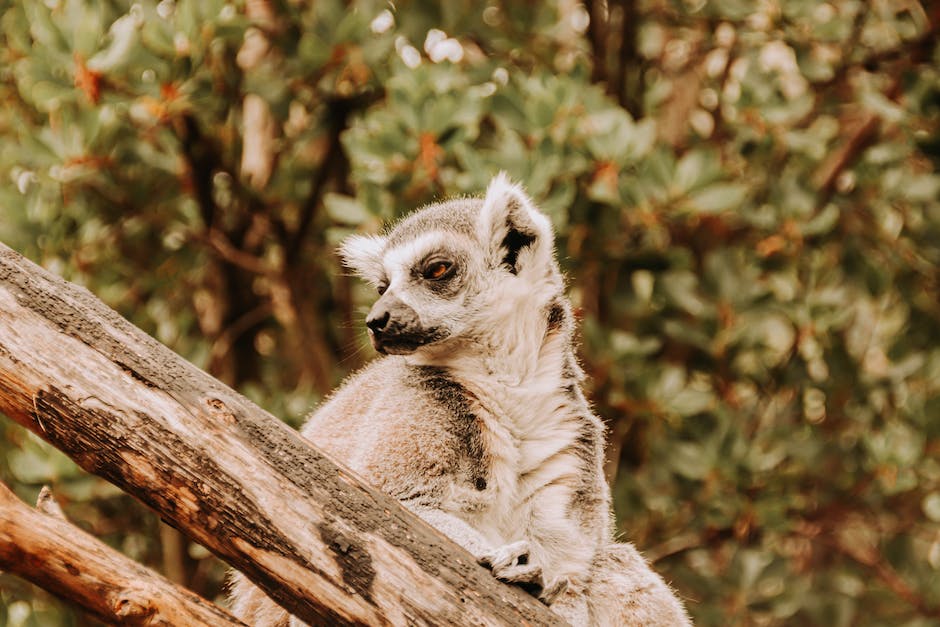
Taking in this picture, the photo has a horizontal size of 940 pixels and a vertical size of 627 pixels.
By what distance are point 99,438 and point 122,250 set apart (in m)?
3.04

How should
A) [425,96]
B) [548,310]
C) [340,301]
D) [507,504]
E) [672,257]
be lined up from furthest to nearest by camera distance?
[340,301] < [672,257] < [425,96] < [548,310] < [507,504]

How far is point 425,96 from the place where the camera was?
3.98 m

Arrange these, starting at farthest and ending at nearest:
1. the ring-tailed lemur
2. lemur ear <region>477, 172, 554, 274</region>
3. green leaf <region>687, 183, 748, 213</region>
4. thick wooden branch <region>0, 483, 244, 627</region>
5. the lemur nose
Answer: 1. green leaf <region>687, 183, 748, 213</region>
2. lemur ear <region>477, 172, 554, 274</region>
3. the lemur nose
4. the ring-tailed lemur
5. thick wooden branch <region>0, 483, 244, 627</region>

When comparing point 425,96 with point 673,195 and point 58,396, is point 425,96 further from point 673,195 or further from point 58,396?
point 58,396

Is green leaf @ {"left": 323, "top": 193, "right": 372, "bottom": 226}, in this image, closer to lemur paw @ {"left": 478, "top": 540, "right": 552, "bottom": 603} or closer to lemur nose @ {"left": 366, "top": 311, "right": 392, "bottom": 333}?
lemur nose @ {"left": 366, "top": 311, "right": 392, "bottom": 333}

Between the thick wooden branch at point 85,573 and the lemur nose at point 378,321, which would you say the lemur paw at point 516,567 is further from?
the lemur nose at point 378,321

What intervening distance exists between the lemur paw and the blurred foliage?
5.55 feet

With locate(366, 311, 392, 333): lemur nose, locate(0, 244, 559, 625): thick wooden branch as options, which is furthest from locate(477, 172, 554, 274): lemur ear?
locate(0, 244, 559, 625): thick wooden branch

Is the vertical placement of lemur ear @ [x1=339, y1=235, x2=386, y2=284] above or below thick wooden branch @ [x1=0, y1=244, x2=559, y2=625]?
above

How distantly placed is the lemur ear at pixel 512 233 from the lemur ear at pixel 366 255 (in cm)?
38

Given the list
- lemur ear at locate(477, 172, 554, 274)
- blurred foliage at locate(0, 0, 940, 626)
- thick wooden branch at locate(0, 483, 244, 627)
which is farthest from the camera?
blurred foliage at locate(0, 0, 940, 626)

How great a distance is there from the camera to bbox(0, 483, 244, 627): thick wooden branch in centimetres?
222

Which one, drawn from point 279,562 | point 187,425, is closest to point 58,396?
point 187,425

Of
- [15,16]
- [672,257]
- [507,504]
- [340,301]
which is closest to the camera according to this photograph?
[507,504]
